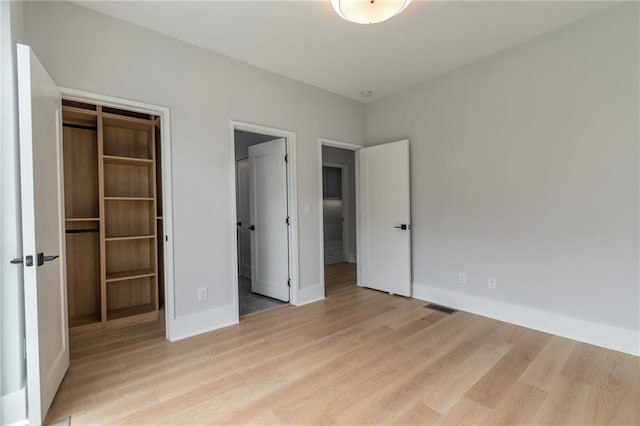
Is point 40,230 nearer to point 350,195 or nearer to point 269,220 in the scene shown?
point 269,220

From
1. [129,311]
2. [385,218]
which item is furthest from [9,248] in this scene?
[385,218]

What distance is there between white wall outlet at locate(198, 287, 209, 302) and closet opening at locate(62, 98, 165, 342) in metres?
0.56

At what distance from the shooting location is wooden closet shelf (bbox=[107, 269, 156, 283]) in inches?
121

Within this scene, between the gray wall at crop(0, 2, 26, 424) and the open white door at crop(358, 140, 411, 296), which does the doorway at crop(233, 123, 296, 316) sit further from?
the gray wall at crop(0, 2, 26, 424)

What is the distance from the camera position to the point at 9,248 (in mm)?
1730

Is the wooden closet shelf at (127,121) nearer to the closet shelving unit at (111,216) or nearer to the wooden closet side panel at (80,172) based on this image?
the closet shelving unit at (111,216)

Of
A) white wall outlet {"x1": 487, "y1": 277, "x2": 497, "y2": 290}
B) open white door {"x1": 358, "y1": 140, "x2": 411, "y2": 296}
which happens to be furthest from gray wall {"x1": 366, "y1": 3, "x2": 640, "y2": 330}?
open white door {"x1": 358, "y1": 140, "x2": 411, "y2": 296}

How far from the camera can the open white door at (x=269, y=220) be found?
3822 mm

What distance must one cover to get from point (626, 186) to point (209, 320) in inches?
150

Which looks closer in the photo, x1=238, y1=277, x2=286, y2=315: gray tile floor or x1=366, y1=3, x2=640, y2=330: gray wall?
x1=366, y1=3, x2=640, y2=330: gray wall

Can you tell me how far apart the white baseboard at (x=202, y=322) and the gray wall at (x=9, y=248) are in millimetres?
1110

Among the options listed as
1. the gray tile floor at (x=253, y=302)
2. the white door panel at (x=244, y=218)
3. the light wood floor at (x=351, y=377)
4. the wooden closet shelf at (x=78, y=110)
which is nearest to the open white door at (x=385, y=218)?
the light wood floor at (x=351, y=377)

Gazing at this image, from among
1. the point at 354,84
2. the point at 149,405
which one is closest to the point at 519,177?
the point at 354,84

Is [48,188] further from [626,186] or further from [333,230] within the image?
[333,230]
